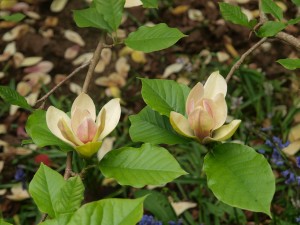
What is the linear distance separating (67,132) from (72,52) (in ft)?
6.95

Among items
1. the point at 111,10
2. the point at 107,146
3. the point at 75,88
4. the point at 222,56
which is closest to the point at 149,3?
the point at 111,10

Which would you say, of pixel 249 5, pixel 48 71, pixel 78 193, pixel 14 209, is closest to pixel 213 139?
pixel 78 193

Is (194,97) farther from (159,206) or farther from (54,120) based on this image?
(159,206)

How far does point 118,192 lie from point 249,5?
1.55m

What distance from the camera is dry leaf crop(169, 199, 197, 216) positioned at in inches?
83.2

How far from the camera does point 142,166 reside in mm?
832

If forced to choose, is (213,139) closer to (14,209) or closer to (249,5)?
(14,209)

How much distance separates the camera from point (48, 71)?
2803 mm

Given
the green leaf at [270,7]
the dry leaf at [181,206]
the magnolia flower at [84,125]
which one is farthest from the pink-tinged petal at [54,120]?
the dry leaf at [181,206]

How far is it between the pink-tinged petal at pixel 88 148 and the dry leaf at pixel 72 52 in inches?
82.5

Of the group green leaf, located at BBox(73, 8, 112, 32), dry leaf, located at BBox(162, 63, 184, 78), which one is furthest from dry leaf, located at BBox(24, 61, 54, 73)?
green leaf, located at BBox(73, 8, 112, 32)

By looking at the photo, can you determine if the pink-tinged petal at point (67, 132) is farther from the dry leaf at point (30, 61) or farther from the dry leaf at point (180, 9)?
the dry leaf at point (180, 9)

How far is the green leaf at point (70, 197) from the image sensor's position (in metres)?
0.76

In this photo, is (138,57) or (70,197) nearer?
(70,197)
